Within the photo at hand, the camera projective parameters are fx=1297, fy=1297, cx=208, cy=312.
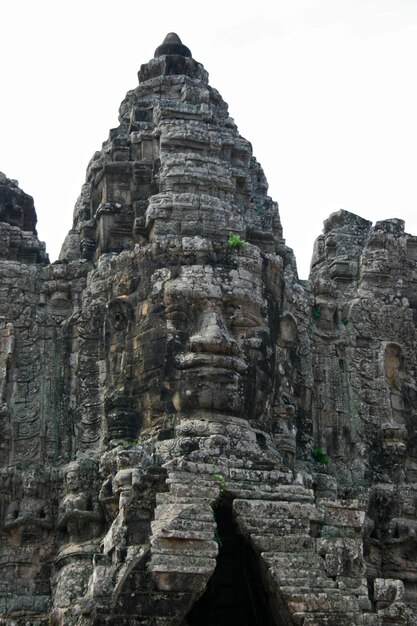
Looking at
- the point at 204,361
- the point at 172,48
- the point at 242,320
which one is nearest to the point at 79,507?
the point at 204,361

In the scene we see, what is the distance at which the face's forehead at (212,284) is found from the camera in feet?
64.8

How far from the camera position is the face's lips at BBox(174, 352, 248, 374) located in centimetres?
1928

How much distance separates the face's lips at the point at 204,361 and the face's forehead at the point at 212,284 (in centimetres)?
96

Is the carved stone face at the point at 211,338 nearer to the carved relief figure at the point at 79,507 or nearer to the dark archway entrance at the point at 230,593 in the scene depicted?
the carved relief figure at the point at 79,507

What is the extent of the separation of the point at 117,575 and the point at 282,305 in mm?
6128

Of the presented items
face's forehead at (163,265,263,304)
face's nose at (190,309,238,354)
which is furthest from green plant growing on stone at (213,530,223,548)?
face's forehead at (163,265,263,304)

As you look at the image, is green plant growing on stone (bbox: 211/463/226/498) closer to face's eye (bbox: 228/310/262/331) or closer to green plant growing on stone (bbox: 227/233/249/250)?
face's eye (bbox: 228/310/262/331)

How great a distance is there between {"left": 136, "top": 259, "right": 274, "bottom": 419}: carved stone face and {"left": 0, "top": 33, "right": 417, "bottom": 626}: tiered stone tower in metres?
0.03

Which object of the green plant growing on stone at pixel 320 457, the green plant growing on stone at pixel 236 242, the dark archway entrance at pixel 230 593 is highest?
the green plant growing on stone at pixel 236 242

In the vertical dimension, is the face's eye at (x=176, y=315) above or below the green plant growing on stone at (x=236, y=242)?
below

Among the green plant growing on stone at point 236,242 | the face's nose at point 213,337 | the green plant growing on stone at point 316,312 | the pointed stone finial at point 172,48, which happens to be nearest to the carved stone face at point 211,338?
the face's nose at point 213,337

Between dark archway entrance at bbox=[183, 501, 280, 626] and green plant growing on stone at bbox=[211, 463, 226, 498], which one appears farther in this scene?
dark archway entrance at bbox=[183, 501, 280, 626]

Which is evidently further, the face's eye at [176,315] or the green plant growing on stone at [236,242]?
the green plant growing on stone at [236,242]

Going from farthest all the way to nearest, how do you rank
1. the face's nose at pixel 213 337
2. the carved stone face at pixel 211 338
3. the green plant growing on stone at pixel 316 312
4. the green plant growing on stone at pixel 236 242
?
the green plant growing on stone at pixel 316 312, the green plant growing on stone at pixel 236 242, the face's nose at pixel 213 337, the carved stone face at pixel 211 338
